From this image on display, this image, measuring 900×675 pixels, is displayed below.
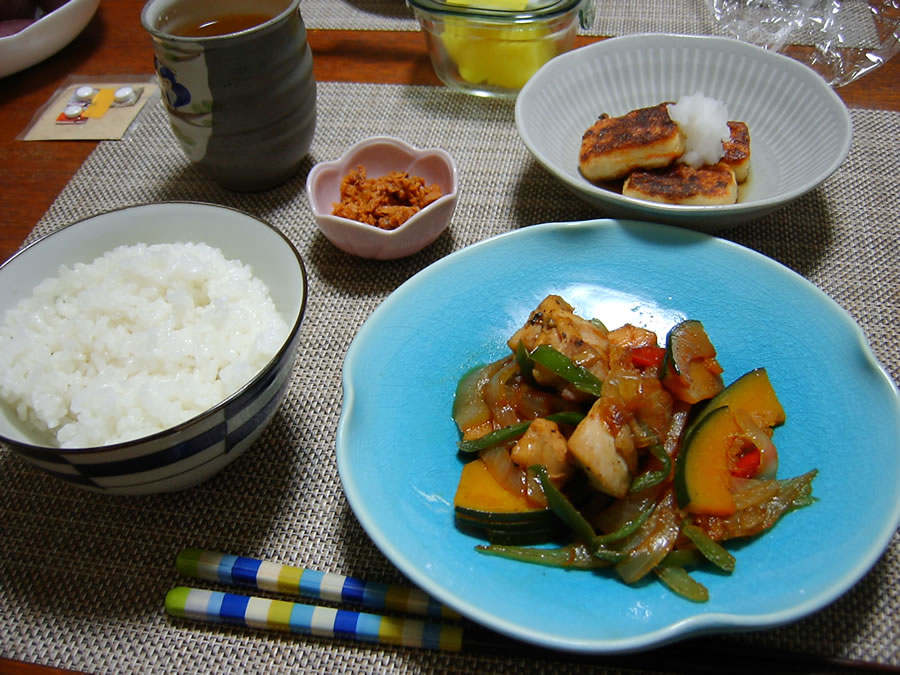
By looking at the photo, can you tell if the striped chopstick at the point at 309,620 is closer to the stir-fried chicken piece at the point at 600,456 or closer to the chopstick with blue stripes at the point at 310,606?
the chopstick with blue stripes at the point at 310,606

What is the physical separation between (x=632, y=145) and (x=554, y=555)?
122 centimetres

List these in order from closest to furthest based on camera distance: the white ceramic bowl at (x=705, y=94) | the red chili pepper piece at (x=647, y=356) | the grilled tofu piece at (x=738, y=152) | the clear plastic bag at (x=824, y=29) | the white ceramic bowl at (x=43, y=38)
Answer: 1. the red chili pepper piece at (x=647, y=356)
2. the white ceramic bowl at (x=705, y=94)
3. the grilled tofu piece at (x=738, y=152)
4. the clear plastic bag at (x=824, y=29)
5. the white ceramic bowl at (x=43, y=38)

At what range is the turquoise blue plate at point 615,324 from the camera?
105 centimetres

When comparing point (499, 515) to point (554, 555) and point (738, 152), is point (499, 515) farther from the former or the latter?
point (738, 152)

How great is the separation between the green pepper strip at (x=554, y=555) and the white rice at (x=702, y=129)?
123 centimetres

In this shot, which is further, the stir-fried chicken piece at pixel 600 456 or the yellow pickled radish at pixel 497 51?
the yellow pickled radish at pixel 497 51

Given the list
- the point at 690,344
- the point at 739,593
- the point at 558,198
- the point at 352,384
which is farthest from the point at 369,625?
the point at 558,198

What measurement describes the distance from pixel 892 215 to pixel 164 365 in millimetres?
2122

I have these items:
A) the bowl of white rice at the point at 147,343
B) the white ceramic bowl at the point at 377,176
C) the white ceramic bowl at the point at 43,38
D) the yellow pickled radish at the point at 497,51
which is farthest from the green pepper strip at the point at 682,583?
the white ceramic bowl at the point at 43,38

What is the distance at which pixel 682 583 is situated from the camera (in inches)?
43.2

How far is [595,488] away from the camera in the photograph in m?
1.20

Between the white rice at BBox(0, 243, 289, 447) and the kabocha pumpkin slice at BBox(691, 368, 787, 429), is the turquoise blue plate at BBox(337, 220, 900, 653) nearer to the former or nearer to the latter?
the kabocha pumpkin slice at BBox(691, 368, 787, 429)

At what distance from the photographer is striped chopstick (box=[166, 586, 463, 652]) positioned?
117cm

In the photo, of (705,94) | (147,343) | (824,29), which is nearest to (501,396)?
(147,343)
